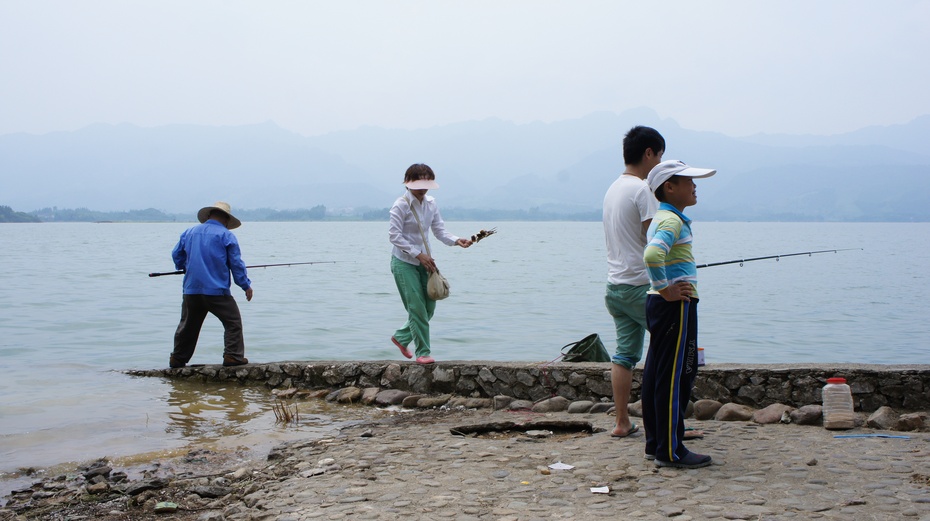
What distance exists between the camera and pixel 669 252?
426 cm

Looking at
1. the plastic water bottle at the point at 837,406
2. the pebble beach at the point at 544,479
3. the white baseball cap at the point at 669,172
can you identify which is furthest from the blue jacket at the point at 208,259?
the plastic water bottle at the point at 837,406

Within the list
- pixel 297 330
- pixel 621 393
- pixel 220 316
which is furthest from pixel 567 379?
pixel 297 330

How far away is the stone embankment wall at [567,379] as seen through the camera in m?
5.92

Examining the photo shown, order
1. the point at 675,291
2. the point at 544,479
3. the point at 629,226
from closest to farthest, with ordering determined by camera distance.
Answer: the point at 675,291, the point at 544,479, the point at 629,226

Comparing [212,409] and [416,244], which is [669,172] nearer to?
[416,244]

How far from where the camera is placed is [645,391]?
449cm

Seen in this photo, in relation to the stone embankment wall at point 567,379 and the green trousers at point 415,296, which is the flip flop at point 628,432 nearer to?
the stone embankment wall at point 567,379

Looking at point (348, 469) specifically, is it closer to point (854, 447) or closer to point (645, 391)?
point (645, 391)

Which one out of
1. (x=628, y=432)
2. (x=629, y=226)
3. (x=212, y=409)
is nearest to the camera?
(x=629, y=226)

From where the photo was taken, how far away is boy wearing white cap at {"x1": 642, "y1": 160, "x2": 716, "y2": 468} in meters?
4.21

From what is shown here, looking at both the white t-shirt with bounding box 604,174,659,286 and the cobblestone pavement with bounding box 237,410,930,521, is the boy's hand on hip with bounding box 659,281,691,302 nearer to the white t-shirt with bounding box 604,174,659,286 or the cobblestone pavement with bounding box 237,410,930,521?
the white t-shirt with bounding box 604,174,659,286

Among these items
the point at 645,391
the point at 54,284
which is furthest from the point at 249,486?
the point at 54,284

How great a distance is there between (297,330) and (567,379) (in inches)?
380

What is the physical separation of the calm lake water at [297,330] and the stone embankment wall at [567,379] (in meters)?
0.40
